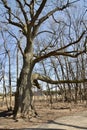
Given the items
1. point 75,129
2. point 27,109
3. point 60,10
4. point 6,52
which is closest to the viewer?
point 75,129

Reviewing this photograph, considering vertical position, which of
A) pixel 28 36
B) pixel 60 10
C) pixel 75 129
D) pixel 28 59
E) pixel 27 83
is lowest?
pixel 75 129

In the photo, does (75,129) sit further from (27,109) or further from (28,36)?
(28,36)

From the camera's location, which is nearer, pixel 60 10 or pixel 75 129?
pixel 75 129

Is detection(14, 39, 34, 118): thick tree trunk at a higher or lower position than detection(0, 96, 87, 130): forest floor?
higher

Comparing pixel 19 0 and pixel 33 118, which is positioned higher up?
pixel 19 0

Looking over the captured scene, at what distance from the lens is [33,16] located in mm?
20719

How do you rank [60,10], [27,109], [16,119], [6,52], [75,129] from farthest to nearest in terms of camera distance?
1. [6,52]
2. [60,10]
3. [27,109]
4. [16,119]
5. [75,129]

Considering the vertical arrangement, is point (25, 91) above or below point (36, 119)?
above

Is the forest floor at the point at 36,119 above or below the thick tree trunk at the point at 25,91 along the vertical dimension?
below

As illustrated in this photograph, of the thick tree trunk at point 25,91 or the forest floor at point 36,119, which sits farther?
the thick tree trunk at point 25,91

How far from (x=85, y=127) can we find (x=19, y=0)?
393 inches

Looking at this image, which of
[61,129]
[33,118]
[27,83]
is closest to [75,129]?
[61,129]

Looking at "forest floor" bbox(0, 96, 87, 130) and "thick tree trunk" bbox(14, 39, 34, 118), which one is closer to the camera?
"forest floor" bbox(0, 96, 87, 130)

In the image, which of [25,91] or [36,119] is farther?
[25,91]
